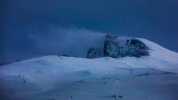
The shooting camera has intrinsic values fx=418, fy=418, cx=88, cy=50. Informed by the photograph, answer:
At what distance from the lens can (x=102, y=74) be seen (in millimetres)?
3174

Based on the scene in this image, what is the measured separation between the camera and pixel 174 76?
10.4 feet

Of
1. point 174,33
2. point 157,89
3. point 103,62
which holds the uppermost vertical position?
point 174,33

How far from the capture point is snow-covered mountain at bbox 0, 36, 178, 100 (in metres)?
3.13

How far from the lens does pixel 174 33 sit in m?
3.25

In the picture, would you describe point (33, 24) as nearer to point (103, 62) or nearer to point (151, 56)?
point (103, 62)

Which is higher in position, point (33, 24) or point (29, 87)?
point (33, 24)

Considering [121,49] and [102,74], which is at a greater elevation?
[121,49]

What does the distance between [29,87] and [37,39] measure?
38 centimetres

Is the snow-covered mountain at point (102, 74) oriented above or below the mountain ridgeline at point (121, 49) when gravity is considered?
below

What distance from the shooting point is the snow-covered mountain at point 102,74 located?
3129mm

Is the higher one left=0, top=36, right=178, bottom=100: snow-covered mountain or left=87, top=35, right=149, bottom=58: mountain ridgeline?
left=87, top=35, right=149, bottom=58: mountain ridgeline

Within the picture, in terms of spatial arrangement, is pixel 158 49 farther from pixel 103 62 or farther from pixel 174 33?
pixel 103 62

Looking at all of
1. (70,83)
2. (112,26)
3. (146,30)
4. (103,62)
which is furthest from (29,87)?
(146,30)

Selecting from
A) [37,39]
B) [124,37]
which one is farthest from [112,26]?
[37,39]
